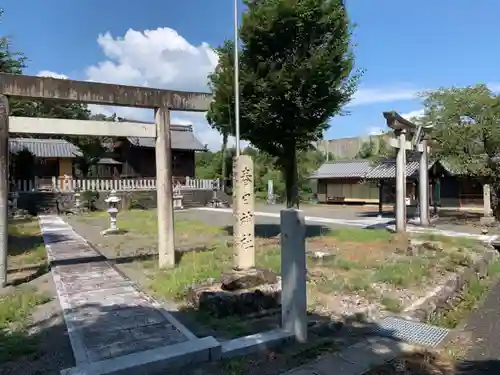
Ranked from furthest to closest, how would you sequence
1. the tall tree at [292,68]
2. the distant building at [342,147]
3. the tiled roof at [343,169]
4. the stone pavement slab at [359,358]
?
the distant building at [342,147]
the tiled roof at [343,169]
the tall tree at [292,68]
the stone pavement slab at [359,358]

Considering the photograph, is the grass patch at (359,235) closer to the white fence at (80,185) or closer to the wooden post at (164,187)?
the wooden post at (164,187)

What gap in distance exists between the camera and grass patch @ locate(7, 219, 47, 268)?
10195 millimetres

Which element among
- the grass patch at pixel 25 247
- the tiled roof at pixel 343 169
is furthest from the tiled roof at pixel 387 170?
the grass patch at pixel 25 247

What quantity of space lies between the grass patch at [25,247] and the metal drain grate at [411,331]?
829 cm

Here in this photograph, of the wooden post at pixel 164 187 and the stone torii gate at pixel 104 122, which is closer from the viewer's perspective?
the stone torii gate at pixel 104 122

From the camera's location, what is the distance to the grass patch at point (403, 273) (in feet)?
26.3

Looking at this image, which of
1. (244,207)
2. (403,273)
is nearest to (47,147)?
(244,207)

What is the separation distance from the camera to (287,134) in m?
11.8

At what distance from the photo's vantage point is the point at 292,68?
36.0 ft

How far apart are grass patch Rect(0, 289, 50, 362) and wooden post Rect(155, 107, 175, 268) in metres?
2.70

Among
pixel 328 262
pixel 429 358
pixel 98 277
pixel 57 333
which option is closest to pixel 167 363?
pixel 57 333

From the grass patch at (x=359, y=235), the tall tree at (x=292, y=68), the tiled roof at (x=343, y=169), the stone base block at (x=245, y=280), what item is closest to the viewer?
the stone base block at (x=245, y=280)

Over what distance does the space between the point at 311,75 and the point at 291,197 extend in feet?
13.4

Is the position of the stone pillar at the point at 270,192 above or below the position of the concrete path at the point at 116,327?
above
